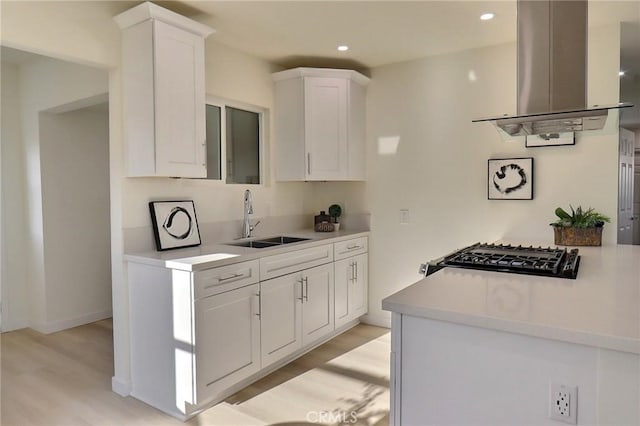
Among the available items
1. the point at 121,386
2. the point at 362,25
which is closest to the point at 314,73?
the point at 362,25

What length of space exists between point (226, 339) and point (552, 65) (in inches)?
88.4

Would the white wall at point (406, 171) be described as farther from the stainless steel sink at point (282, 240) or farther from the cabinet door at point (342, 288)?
the cabinet door at point (342, 288)

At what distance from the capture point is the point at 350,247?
3.76 meters

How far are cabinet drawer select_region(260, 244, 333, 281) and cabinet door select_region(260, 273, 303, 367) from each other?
0.05 metres

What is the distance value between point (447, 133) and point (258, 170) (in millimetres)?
1732

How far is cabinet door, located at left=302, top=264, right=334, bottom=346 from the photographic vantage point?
10.5 ft

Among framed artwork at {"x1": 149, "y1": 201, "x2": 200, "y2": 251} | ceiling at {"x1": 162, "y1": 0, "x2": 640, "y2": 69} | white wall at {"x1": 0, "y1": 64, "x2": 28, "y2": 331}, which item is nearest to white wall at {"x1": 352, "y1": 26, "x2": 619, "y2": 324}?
ceiling at {"x1": 162, "y1": 0, "x2": 640, "y2": 69}

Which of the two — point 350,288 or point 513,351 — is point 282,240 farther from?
point 513,351

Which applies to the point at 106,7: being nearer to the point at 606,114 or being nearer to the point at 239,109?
the point at 239,109

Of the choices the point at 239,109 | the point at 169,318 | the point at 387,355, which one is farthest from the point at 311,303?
the point at 239,109

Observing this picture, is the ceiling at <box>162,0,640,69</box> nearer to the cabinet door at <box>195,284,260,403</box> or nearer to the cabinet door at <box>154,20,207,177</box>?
the cabinet door at <box>154,20,207,177</box>

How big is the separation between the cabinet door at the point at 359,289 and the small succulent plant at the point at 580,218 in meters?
1.69

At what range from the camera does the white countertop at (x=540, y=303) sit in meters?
1.16
